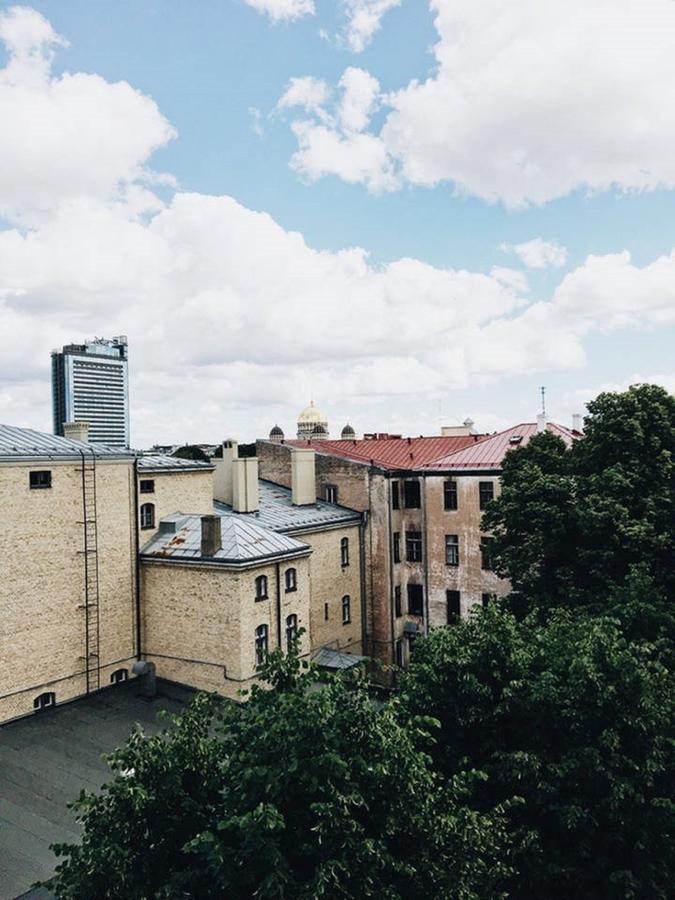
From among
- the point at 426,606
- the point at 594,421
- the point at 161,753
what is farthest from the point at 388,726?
the point at 426,606

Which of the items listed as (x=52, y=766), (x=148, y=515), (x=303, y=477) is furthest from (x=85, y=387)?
(x=52, y=766)

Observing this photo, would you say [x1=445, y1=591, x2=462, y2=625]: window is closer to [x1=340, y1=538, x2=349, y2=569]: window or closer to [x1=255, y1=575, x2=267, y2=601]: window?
[x1=340, y1=538, x2=349, y2=569]: window

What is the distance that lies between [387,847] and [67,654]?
1762 cm

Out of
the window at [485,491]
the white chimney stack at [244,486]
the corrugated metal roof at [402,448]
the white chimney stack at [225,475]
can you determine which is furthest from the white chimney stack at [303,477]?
the window at [485,491]

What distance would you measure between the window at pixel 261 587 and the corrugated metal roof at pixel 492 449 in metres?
17.0

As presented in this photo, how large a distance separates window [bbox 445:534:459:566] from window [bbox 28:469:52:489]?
76.5ft

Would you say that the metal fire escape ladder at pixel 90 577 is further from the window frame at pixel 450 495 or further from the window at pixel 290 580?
the window frame at pixel 450 495

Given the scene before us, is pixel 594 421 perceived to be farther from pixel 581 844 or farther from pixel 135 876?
pixel 135 876

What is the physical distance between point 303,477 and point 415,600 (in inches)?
404

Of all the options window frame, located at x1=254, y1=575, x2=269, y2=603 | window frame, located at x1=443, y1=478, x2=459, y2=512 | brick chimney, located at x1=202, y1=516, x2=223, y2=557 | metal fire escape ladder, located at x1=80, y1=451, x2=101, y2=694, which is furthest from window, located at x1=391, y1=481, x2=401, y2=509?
metal fire escape ladder, located at x1=80, y1=451, x2=101, y2=694

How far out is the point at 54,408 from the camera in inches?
7421

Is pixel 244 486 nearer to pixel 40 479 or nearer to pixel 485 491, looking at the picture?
pixel 40 479

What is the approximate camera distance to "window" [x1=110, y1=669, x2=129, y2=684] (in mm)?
24995

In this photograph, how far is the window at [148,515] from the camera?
27000mm
